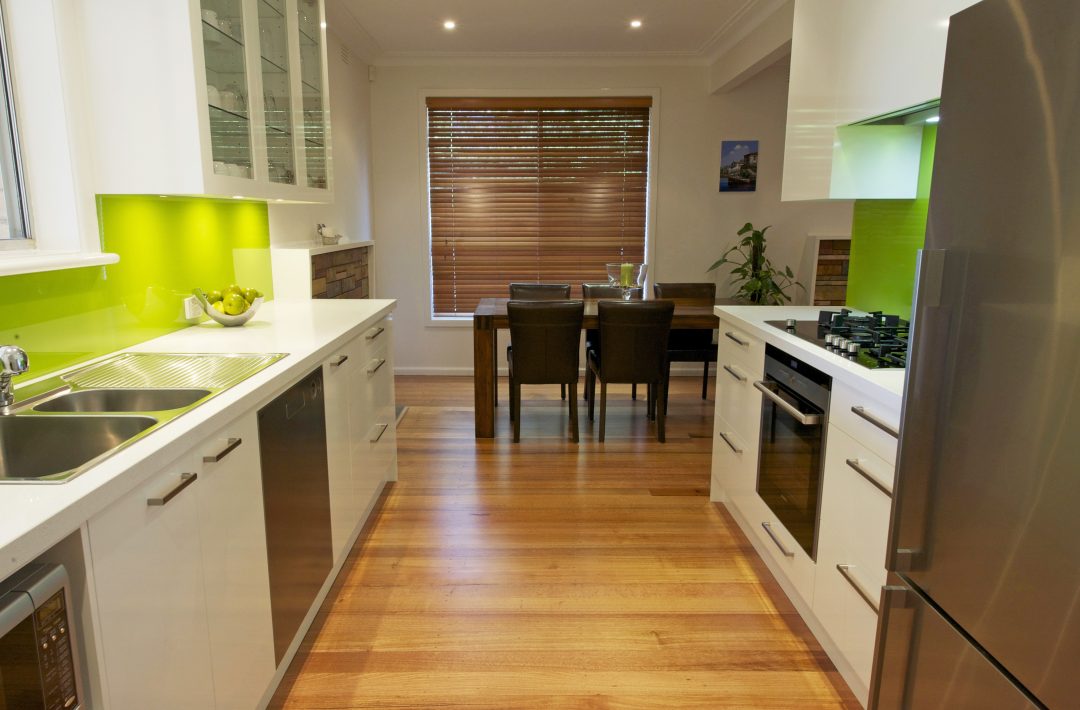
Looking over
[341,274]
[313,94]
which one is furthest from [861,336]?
[341,274]

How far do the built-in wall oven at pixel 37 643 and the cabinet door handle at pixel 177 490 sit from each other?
24 centimetres

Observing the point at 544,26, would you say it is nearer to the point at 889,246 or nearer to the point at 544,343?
the point at 544,343

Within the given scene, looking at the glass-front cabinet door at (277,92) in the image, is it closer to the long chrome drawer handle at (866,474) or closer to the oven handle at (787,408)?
the oven handle at (787,408)

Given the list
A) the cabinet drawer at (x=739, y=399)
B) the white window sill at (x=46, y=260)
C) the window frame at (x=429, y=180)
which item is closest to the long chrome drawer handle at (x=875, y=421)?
the cabinet drawer at (x=739, y=399)

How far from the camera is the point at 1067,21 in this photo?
3.16 ft

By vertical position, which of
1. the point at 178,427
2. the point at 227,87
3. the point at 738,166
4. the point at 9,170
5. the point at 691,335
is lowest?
the point at 691,335

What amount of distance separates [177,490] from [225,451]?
214mm

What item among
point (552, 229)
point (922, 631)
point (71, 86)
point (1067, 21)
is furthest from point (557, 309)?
point (1067, 21)

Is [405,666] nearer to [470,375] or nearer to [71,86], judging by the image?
[71,86]

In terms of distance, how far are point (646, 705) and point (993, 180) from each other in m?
1.58

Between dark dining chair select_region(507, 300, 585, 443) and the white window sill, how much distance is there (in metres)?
2.24

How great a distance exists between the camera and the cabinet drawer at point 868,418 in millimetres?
1676

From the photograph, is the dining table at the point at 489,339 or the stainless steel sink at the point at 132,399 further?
the dining table at the point at 489,339

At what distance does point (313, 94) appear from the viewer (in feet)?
10.6
